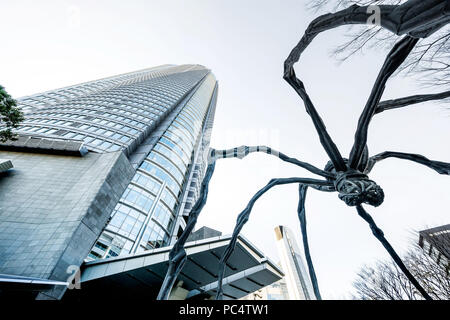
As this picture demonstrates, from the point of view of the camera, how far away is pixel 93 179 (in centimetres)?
1091

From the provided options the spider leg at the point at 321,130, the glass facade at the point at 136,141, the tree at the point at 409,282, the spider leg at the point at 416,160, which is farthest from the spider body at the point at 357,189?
the glass facade at the point at 136,141

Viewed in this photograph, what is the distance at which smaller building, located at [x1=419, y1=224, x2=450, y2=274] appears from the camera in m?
6.25

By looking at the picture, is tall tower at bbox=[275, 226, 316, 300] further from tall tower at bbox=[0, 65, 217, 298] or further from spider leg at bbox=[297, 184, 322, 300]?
spider leg at bbox=[297, 184, 322, 300]

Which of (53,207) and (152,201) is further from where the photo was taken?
(152,201)

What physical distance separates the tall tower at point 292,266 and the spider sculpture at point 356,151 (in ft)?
120

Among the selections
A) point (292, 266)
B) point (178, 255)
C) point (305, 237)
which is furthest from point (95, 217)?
point (292, 266)

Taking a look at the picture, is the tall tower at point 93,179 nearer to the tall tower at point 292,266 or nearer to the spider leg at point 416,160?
the spider leg at point 416,160

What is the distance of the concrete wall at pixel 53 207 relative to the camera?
291 inches

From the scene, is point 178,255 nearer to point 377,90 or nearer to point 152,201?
point 377,90

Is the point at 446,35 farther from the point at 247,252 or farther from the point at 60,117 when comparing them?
the point at 60,117

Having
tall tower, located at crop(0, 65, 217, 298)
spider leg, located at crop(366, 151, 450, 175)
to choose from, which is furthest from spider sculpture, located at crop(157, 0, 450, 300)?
tall tower, located at crop(0, 65, 217, 298)

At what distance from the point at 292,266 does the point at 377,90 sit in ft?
151

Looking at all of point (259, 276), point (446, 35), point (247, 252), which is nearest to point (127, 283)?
point (247, 252)

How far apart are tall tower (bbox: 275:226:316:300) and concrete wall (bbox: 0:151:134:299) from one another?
34.0 metres
